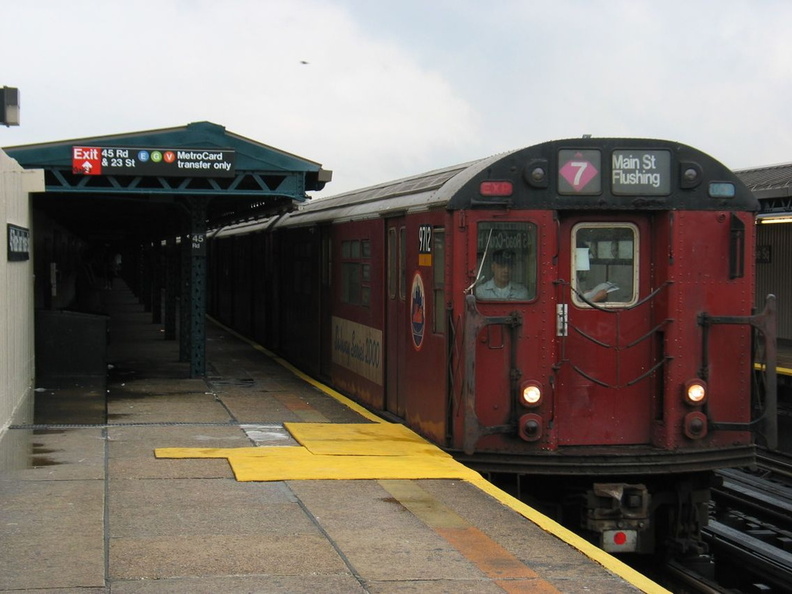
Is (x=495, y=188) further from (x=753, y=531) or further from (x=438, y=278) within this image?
(x=753, y=531)

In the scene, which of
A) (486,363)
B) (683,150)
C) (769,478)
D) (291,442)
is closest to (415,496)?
(486,363)

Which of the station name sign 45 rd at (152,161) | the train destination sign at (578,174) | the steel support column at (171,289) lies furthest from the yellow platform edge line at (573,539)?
the steel support column at (171,289)

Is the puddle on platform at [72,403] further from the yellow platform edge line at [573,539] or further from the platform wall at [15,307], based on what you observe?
the yellow platform edge line at [573,539]

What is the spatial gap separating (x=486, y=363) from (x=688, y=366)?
162cm

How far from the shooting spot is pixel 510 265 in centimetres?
845

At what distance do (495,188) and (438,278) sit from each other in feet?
3.21

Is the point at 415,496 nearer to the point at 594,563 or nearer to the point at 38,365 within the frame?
the point at 594,563

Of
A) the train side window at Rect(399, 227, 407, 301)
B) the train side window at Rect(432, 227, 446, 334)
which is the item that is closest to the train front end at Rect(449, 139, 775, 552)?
the train side window at Rect(432, 227, 446, 334)

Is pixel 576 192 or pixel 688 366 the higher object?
pixel 576 192

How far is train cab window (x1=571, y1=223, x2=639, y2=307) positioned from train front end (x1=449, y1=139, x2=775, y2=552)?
0.01 metres

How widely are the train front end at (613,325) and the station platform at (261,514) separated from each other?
0.86 m

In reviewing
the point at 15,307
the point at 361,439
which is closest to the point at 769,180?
the point at 361,439

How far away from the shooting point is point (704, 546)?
8812 millimetres

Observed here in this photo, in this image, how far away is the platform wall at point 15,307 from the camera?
9.99 m
